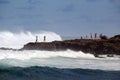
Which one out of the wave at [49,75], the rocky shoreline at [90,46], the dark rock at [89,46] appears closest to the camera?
the wave at [49,75]

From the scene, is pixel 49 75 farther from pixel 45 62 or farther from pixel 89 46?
pixel 89 46

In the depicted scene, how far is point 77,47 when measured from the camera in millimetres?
44938

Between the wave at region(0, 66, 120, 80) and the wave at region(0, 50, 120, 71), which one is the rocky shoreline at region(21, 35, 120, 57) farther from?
the wave at region(0, 66, 120, 80)

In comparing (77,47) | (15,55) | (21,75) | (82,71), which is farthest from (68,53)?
(21,75)

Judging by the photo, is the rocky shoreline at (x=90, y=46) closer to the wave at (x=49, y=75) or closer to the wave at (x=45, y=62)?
the wave at (x=45, y=62)

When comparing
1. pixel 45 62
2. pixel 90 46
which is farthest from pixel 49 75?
pixel 90 46

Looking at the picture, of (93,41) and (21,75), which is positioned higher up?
(93,41)

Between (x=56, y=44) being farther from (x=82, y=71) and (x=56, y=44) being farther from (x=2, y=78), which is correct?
(x=2, y=78)

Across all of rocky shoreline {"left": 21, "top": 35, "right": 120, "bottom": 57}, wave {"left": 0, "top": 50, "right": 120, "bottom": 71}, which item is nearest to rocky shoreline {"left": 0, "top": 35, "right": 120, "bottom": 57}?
rocky shoreline {"left": 21, "top": 35, "right": 120, "bottom": 57}

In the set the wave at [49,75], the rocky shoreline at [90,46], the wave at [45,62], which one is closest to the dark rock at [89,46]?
the rocky shoreline at [90,46]

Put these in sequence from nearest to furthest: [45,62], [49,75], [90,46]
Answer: [49,75], [45,62], [90,46]

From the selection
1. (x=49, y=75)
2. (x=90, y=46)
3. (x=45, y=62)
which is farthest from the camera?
(x=90, y=46)

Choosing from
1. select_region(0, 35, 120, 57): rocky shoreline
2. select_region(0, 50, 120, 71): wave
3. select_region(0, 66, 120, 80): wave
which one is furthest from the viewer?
select_region(0, 35, 120, 57): rocky shoreline

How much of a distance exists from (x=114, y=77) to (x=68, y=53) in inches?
934
